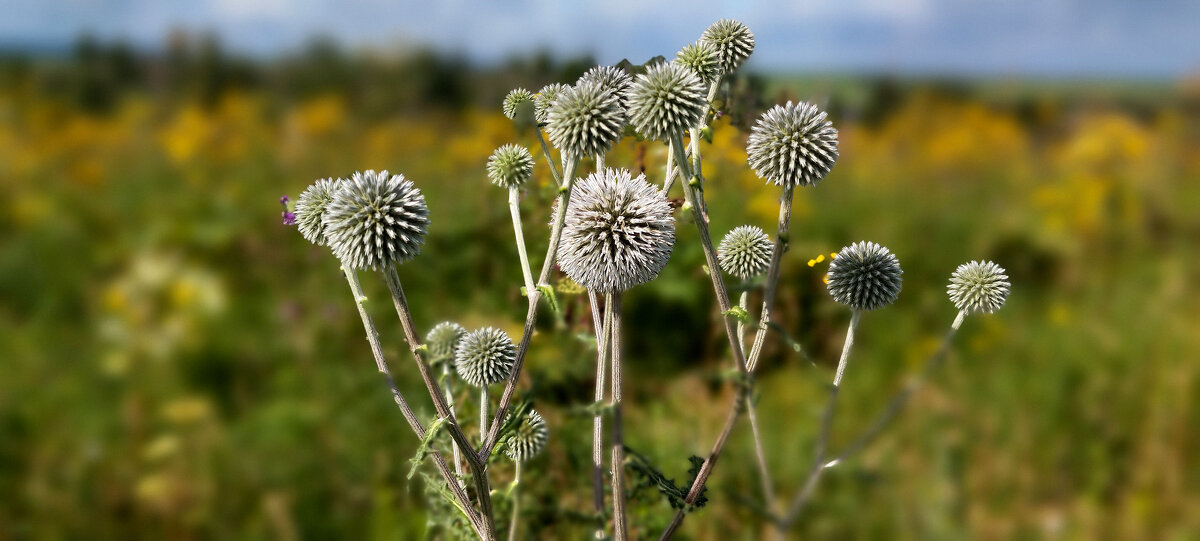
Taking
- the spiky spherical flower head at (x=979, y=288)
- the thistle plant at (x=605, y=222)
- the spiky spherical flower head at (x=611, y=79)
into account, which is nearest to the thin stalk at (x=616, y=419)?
the thistle plant at (x=605, y=222)

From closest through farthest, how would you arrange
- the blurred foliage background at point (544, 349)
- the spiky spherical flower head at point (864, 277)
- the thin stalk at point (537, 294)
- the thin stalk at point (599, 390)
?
1. the thin stalk at point (537, 294)
2. the thin stalk at point (599, 390)
3. the spiky spherical flower head at point (864, 277)
4. the blurred foliage background at point (544, 349)

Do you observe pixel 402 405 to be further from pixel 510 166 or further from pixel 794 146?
pixel 794 146

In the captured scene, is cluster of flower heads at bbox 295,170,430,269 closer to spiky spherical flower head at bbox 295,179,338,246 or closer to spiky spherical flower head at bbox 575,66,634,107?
spiky spherical flower head at bbox 295,179,338,246

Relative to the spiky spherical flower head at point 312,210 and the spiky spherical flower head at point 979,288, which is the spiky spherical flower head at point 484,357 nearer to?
the spiky spherical flower head at point 312,210

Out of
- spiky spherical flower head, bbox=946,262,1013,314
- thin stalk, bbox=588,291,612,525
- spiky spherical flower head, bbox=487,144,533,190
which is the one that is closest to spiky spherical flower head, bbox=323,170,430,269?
spiky spherical flower head, bbox=487,144,533,190

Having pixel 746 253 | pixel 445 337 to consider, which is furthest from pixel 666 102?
pixel 445 337
